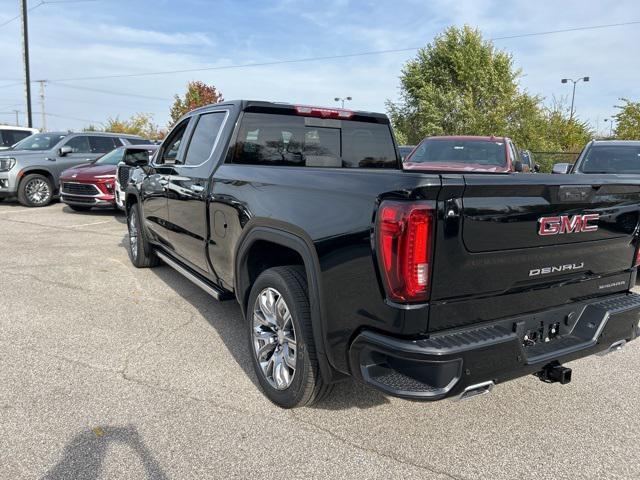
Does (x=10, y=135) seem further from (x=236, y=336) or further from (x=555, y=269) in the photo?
(x=555, y=269)

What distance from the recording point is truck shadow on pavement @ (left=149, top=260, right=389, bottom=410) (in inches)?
126

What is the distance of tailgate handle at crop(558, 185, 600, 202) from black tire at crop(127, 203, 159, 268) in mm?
4842

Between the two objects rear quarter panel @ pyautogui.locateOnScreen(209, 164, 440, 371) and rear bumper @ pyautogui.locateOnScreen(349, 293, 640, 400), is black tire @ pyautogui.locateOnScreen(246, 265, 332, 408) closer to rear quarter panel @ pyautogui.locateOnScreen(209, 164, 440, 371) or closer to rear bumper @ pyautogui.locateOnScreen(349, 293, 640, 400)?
rear quarter panel @ pyautogui.locateOnScreen(209, 164, 440, 371)

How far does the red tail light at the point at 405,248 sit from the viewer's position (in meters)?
2.15

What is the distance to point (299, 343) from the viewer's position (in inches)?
110

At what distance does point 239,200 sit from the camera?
341cm

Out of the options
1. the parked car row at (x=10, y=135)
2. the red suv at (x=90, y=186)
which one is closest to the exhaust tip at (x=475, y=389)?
the red suv at (x=90, y=186)

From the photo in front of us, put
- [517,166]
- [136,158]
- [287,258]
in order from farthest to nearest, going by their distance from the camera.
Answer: [517,166]
[136,158]
[287,258]

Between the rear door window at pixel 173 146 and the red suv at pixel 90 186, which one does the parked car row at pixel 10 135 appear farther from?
the rear door window at pixel 173 146

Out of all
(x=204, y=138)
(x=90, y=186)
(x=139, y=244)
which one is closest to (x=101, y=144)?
(x=90, y=186)

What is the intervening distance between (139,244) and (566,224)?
5.13 metres

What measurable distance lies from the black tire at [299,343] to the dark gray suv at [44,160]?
11306 millimetres

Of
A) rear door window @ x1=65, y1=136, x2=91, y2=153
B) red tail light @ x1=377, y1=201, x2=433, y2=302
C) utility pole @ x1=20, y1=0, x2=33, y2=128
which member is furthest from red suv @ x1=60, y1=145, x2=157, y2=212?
utility pole @ x1=20, y1=0, x2=33, y2=128

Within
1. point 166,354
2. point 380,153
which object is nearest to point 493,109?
point 380,153
